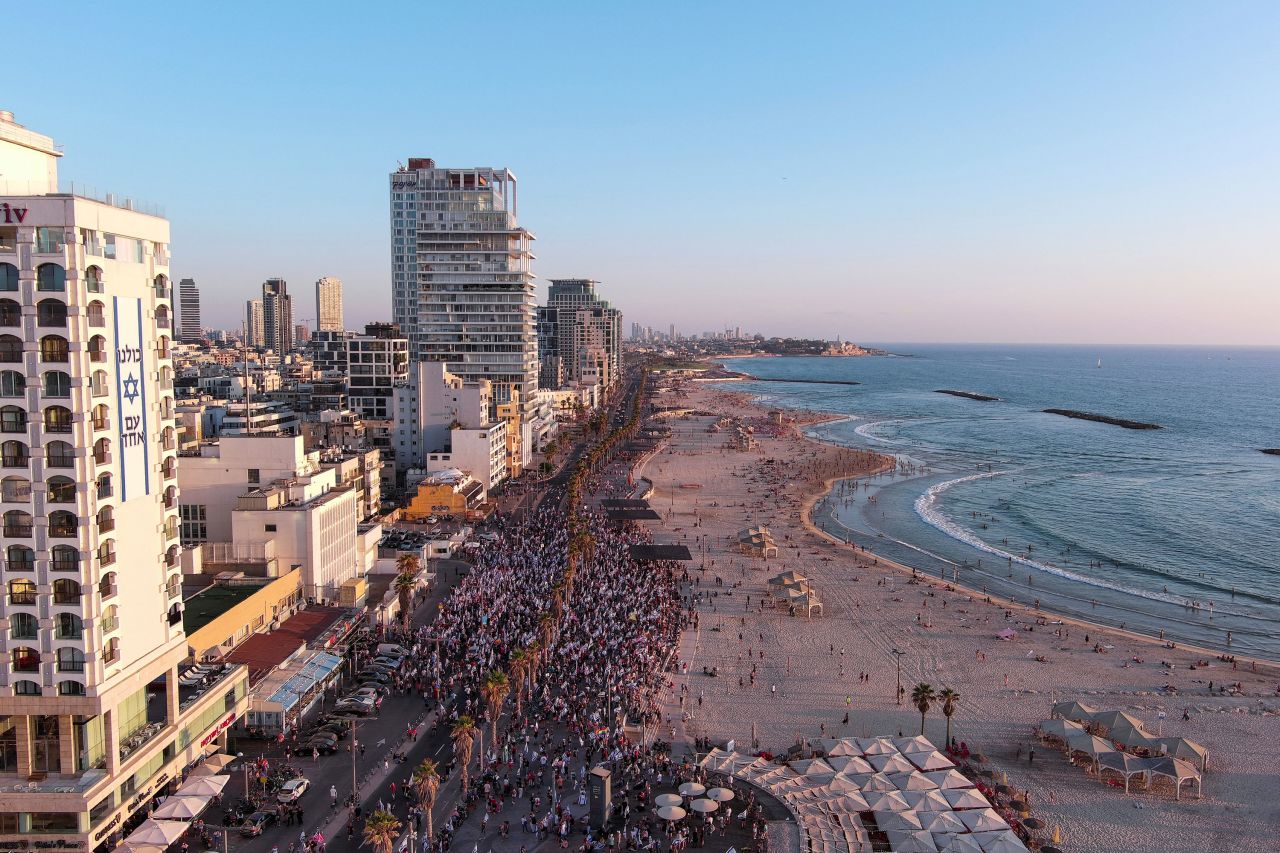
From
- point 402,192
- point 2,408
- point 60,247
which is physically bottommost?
point 2,408

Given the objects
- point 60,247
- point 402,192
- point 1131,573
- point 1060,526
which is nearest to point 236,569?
point 60,247

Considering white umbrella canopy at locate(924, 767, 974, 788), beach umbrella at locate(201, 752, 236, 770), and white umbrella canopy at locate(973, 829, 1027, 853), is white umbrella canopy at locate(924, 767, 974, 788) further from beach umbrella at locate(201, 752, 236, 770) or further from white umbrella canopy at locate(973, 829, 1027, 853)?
beach umbrella at locate(201, 752, 236, 770)

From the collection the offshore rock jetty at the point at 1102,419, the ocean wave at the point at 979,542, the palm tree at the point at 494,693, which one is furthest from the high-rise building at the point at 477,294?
the offshore rock jetty at the point at 1102,419

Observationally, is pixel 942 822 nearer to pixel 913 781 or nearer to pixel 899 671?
pixel 913 781

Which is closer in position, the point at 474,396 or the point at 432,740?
the point at 432,740

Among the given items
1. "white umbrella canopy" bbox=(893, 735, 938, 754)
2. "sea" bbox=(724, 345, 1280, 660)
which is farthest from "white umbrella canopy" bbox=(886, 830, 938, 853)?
"sea" bbox=(724, 345, 1280, 660)

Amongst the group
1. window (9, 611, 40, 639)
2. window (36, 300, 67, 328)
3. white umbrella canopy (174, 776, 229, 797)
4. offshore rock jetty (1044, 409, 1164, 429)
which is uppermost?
window (36, 300, 67, 328)

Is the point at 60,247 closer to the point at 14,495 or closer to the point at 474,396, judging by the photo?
the point at 14,495

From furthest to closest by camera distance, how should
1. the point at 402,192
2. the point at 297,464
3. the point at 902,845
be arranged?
1. the point at 402,192
2. the point at 297,464
3. the point at 902,845
